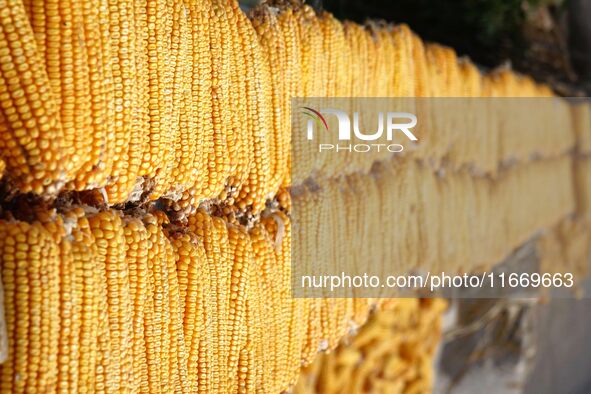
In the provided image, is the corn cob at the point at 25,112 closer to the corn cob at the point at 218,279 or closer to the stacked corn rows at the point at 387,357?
the corn cob at the point at 218,279

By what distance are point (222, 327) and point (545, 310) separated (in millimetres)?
2759

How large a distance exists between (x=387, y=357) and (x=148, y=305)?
4.41ft

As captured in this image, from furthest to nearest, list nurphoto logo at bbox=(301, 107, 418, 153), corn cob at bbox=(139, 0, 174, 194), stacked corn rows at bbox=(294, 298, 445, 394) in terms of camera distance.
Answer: stacked corn rows at bbox=(294, 298, 445, 394) → nurphoto logo at bbox=(301, 107, 418, 153) → corn cob at bbox=(139, 0, 174, 194)

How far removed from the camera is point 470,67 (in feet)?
7.79

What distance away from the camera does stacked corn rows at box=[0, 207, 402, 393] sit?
3.13 feet

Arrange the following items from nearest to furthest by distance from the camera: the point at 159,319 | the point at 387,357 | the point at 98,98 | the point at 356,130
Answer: the point at 98,98 → the point at 159,319 → the point at 356,130 → the point at 387,357

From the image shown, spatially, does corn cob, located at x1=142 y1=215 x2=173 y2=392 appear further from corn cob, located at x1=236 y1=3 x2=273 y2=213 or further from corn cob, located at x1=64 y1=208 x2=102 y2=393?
corn cob, located at x1=236 y1=3 x2=273 y2=213

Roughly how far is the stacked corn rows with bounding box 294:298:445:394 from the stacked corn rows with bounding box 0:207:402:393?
417mm

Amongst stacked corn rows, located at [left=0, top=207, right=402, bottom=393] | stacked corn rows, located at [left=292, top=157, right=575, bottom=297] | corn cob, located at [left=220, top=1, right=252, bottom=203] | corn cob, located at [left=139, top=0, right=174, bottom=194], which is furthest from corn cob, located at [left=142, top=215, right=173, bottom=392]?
stacked corn rows, located at [left=292, top=157, right=575, bottom=297]

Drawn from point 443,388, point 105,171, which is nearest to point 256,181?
point 105,171

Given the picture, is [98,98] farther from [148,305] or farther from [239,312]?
[239,312]

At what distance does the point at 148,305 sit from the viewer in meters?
1.14

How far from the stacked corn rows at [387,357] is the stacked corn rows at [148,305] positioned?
417 millimetres

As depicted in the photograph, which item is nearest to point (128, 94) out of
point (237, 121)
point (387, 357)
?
point (237, 121)
